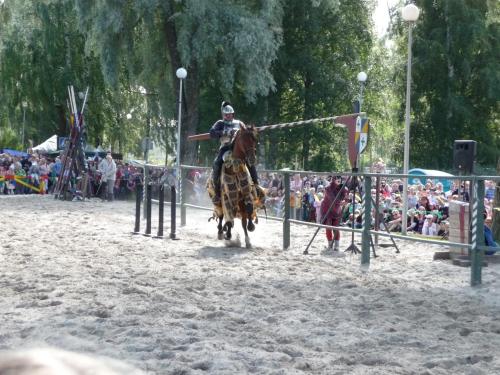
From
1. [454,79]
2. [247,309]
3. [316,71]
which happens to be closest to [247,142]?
[247,309]

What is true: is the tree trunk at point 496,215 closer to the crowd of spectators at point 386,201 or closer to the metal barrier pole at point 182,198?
the crowd of spectators at point 386,201

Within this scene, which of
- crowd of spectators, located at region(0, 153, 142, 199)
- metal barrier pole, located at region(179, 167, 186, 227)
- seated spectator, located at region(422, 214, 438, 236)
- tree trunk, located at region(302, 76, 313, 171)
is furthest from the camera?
tree trunk, located at region(302, 76, 313, 171)

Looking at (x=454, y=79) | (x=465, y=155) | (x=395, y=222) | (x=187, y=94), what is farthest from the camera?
(x=454, y=79)

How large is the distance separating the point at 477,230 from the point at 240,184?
174 inches

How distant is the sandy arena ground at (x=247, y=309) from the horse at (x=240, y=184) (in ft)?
1.97

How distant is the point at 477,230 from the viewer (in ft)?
30.1

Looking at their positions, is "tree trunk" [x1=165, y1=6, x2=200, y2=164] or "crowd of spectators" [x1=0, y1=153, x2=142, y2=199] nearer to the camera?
"tree trunk" [x1=165, y1=6, x2=200, y2=164]

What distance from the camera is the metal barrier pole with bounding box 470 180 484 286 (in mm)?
9141

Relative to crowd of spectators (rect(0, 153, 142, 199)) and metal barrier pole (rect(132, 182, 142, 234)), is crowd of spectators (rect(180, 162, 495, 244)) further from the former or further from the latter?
crowd of spectators (rect(0, 153, 142, 199))

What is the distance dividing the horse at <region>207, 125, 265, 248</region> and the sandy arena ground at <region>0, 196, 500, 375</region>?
600 millimetres

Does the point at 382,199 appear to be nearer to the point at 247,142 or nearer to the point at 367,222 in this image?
the point at 367,222

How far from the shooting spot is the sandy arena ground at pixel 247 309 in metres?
5.46

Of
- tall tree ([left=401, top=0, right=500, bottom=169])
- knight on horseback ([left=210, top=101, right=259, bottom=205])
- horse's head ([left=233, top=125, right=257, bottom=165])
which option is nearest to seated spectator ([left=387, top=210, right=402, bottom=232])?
knight on horseback ([left=210, top=101, right=259, bottom=205])

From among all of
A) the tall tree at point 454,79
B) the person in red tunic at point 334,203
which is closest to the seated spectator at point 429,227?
the person in red tunic at point 334,203
